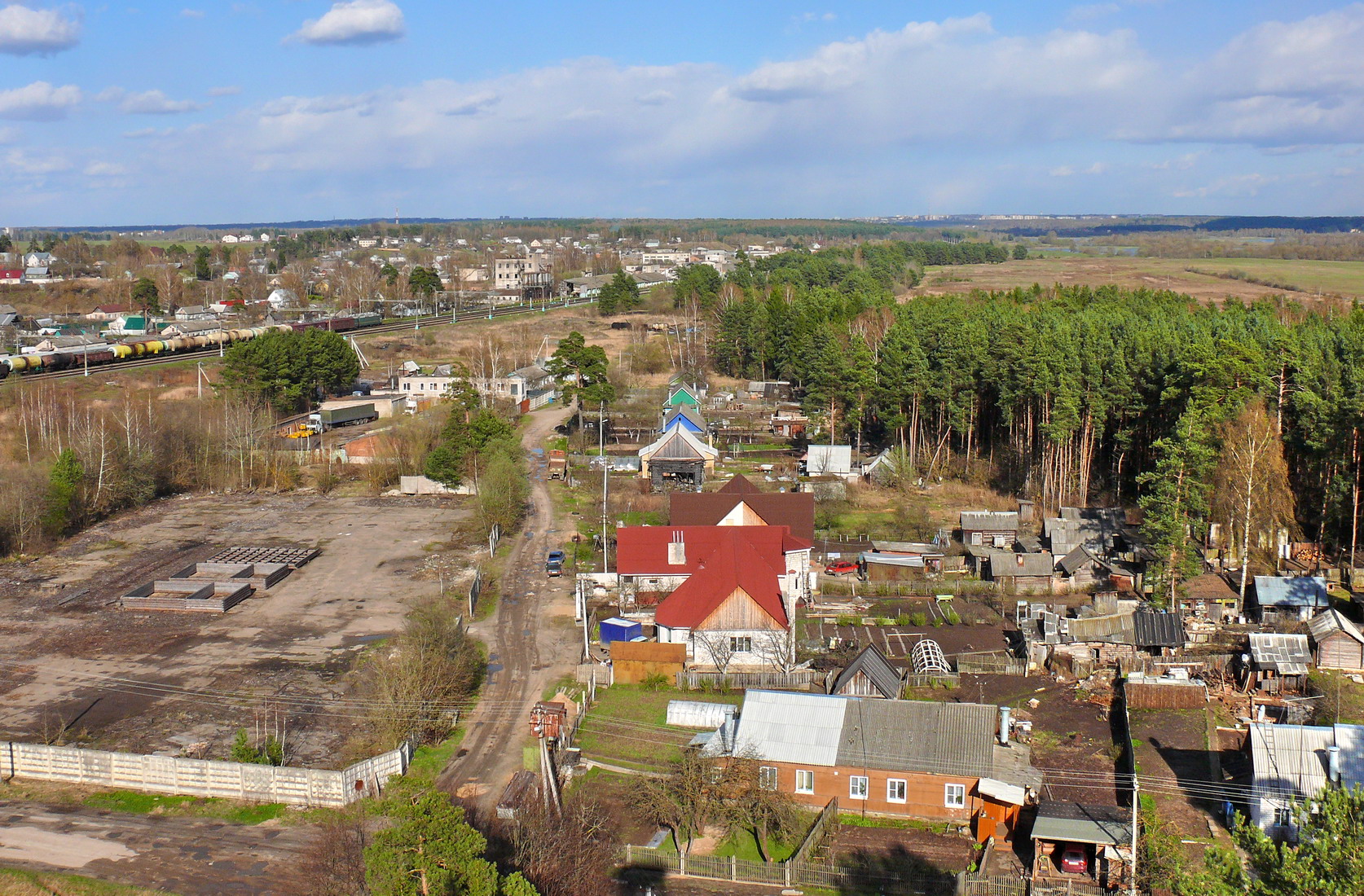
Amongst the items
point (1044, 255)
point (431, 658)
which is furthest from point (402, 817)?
point (1044, 255)

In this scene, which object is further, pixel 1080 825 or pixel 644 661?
pixel 644 661

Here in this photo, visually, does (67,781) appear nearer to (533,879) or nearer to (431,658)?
(431,658)

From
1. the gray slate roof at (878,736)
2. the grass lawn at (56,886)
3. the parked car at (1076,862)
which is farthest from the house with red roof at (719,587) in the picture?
the grass lawn at (56,886)

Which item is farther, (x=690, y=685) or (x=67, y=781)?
(x=690, y=685)

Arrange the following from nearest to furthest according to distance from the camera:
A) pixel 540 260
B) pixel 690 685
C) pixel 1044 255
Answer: pixel 690 685 → pixel 540 260 → pixel 1044 255

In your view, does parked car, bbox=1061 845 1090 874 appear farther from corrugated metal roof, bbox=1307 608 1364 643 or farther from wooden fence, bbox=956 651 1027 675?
corrugated metal roof, bbox=1307 608 1364 643

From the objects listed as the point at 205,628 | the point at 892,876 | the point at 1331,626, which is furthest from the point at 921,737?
the point at 205,628

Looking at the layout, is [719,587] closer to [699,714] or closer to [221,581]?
[699,714]

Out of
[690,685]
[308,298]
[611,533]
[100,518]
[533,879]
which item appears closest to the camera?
[533,879]
